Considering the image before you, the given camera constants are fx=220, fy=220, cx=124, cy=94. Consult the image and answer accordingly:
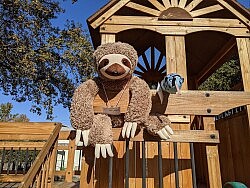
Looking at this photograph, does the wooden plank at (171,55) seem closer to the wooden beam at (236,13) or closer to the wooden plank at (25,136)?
the wooden beam at (236,13)

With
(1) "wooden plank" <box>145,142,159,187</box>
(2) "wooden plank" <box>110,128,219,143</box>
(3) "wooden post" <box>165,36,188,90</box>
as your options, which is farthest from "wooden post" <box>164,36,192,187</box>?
(2) "wooden plank" <box>110,128,219,143</box>

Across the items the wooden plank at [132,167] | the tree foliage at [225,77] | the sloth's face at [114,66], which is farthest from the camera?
the tree foliage at [225,77]

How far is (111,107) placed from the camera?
192 centimetres

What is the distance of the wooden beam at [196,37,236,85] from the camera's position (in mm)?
4236

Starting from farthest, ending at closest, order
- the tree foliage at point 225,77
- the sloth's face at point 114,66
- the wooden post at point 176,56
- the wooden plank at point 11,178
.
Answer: the tree foliage at point 225,77 < the wooden plank at point 11,178 < the wooden post at point 176,56 < the sloth's face at point 114,66

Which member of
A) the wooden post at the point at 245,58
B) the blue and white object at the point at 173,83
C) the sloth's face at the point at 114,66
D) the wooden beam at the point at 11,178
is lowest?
the wooden beam at the point at 11,178

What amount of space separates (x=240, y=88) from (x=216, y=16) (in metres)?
1.70

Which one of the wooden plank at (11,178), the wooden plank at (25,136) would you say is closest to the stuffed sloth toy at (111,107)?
the wooden plank at (25,136)

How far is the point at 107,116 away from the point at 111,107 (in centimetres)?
11

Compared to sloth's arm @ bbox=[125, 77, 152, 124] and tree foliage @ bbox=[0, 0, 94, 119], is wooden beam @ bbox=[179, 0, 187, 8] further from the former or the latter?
tree foliage @ bbox=[0, 0, 94, 119]

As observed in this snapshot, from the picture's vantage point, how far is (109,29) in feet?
11.1

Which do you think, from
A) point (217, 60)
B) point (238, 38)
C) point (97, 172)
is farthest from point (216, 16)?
point (97, 172)

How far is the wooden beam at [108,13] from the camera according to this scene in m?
3.36

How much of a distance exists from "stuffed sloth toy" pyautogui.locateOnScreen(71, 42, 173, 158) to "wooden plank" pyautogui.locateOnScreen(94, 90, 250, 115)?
0.38ft
